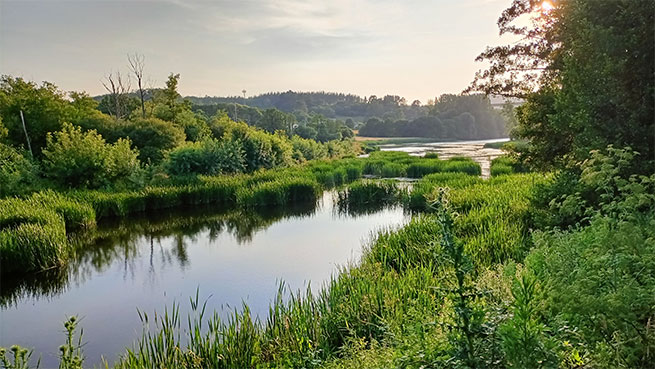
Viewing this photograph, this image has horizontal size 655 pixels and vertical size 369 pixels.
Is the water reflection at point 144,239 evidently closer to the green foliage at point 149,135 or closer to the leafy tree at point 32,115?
the green foliage at point 149,135

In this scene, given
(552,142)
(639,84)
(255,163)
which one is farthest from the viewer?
(255,163)

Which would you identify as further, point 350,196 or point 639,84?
point 350,196

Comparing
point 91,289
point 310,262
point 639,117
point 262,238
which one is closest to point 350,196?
point 262,238

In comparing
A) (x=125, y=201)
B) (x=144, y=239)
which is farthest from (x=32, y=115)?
(x=144, y=239)

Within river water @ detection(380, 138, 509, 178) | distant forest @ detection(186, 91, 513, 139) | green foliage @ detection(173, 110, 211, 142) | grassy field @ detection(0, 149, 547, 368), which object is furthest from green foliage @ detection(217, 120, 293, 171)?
distant forest @ detection(186, 91, 513, 139)

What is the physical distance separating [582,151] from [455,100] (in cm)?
10666

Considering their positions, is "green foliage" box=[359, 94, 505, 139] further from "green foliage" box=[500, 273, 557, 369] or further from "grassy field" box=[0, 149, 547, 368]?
"green foliage" box=[500, 273, 557, 369]

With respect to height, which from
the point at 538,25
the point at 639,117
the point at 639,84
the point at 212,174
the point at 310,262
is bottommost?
the point at 310,262

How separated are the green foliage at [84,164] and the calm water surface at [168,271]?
3.45 m

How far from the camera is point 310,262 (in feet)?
30.7

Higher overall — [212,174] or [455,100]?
[455,100]

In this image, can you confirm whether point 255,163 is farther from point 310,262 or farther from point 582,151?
point 582,151

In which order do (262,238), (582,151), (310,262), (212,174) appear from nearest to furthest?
(582,151) < (310,262) < (262,238) < (212,174)

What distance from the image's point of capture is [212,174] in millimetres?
19484
